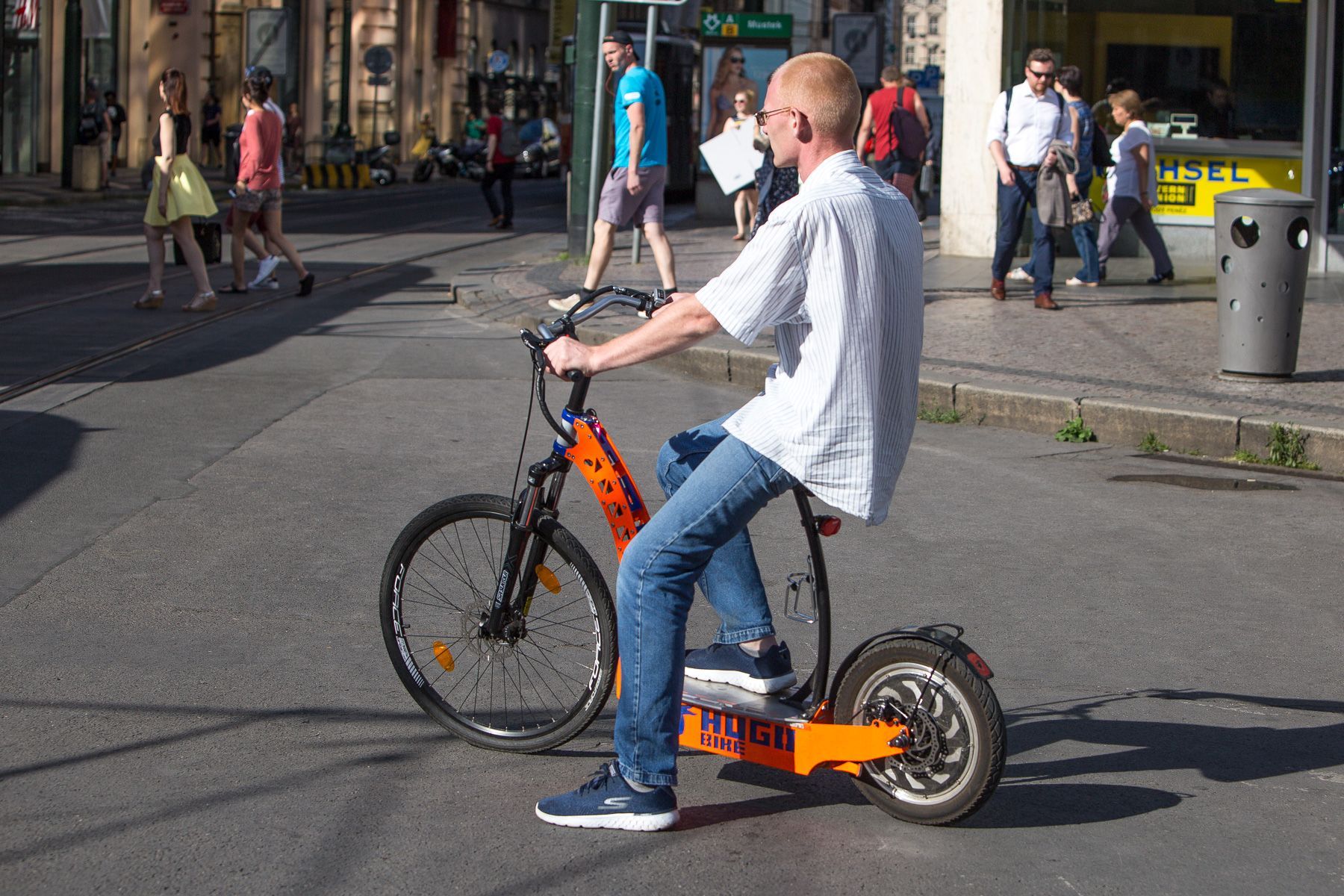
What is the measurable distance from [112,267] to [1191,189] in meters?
10.4

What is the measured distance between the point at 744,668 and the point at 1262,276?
6.05m

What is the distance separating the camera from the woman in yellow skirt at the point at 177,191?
1198cm

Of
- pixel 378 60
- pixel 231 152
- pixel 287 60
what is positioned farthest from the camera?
pixel 378 60

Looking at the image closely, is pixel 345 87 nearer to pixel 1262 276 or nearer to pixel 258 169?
pixel 258 169

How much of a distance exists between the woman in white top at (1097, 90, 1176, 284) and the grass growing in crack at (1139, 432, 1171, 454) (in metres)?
5.89

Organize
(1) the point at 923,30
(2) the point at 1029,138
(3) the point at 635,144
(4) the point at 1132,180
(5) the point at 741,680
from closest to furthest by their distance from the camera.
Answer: (5) the point at 741,680 → (2) the point at 1029,138 → (3) the point at 635,144 → (4) the point at 1132,180 → (1) the point at 923,30

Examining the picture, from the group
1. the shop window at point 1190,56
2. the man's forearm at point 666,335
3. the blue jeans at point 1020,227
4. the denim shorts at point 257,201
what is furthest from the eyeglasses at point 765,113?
the shop window at point 1190,56

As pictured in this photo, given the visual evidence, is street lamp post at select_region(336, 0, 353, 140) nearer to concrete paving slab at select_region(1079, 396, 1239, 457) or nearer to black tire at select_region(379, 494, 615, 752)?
concrete paving slab at select_region(1079, 396, 1239, 457)

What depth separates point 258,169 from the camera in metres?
13.0

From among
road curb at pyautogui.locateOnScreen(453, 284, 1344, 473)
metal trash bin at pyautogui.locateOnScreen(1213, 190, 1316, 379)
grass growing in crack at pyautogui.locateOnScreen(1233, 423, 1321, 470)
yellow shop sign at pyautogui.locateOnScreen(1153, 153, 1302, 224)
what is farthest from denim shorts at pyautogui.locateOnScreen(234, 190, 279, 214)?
yellow shop sign at pyautogui.locateOnScreen(1153, 153, 1302, 224)

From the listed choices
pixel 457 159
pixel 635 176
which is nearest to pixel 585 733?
pixel 635 176

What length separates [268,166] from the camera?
13.1 meters

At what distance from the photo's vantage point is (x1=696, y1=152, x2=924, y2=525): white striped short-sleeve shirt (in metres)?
3.33

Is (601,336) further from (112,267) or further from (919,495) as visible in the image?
(112,267)
